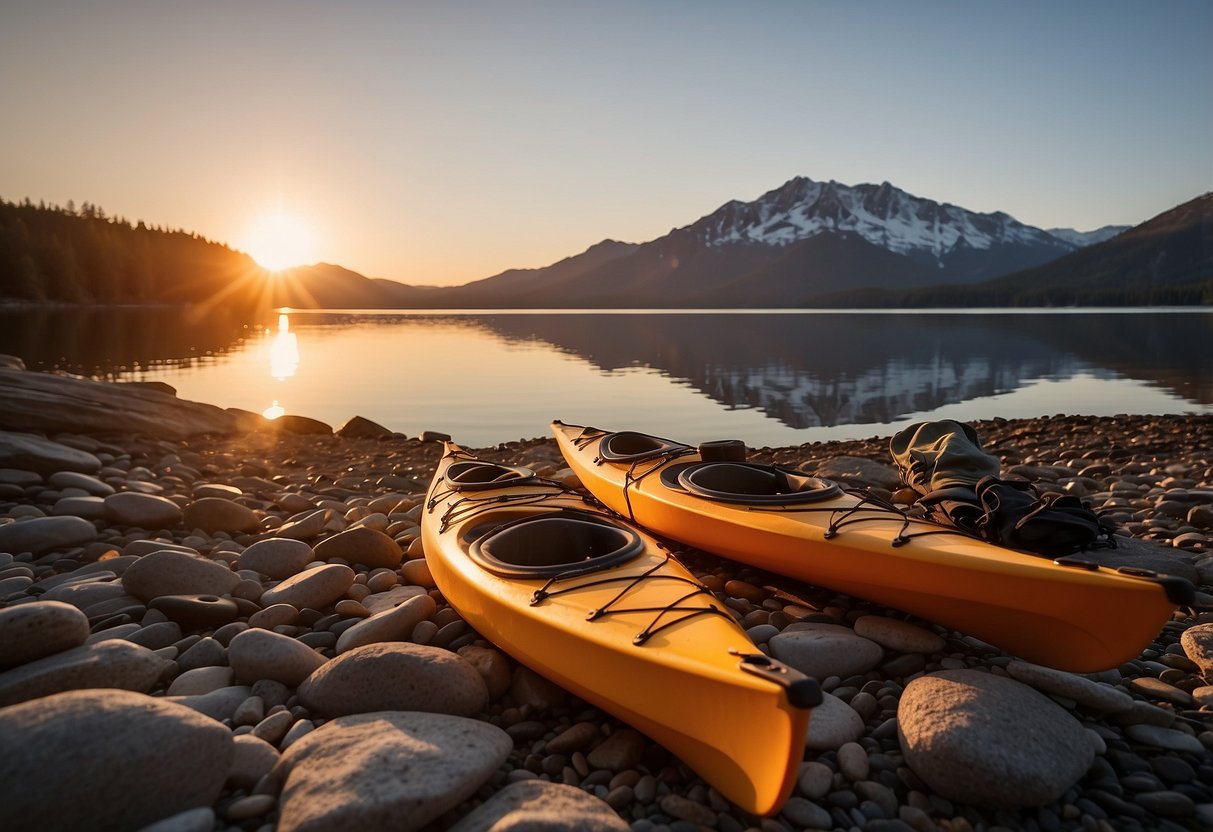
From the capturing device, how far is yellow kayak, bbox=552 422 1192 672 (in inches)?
136

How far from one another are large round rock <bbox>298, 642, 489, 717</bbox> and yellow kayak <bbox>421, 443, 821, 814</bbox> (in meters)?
0.39

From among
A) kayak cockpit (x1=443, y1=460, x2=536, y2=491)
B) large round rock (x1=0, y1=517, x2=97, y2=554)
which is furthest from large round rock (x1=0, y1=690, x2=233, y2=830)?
large round rock (x1=0, y1=517, x2=97, y2=554)

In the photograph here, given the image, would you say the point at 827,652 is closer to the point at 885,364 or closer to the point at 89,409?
the point at 89,409

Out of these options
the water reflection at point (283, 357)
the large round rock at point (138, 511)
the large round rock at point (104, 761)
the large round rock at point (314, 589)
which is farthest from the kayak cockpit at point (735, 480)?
the water reflection at point (283, 357)

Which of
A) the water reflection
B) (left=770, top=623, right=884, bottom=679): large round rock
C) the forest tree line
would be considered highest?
the forest tree line

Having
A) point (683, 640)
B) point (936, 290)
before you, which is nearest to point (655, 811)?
point (683, 640)

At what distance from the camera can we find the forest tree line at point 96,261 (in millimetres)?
68750

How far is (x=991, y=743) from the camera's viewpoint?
295cm

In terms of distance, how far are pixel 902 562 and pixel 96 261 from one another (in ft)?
324

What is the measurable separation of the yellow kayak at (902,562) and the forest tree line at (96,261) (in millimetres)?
83303

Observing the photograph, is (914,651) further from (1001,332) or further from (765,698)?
(1001,332)

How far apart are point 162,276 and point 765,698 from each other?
109315mm

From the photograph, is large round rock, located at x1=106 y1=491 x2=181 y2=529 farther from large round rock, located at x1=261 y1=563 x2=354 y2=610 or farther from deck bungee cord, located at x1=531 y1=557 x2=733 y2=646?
deck bungee cord, located at x1=531 y1=557 x2=733 y2=646

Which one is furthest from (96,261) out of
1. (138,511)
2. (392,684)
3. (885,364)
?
(392,684)
